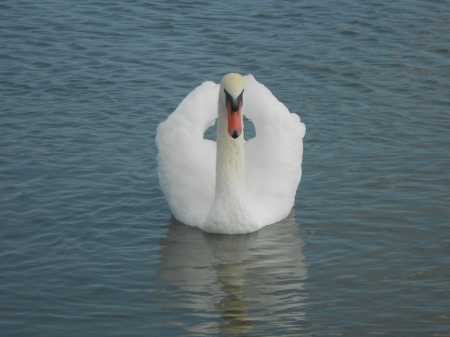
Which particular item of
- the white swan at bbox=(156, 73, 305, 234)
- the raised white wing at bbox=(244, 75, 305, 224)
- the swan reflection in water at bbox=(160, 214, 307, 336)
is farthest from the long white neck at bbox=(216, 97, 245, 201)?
the swan reflection in water at bbox=(160, 214, 307, 336)

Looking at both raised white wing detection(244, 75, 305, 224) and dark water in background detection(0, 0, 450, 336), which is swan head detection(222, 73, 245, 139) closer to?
raised white wing detection(244, 75, 305, 224)

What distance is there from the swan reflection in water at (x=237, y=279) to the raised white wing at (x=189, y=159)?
0.27 meters

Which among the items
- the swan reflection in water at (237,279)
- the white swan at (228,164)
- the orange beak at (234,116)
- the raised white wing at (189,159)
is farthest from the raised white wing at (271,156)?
the orange beak at (234,116)

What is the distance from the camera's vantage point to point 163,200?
1441cm

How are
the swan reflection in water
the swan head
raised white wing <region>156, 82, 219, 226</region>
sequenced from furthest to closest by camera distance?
1. raised white wing <region>156, 82, 219, 226</region>
2. the swan head
3. the swan reflection in water

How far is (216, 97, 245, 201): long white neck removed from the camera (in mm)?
13523

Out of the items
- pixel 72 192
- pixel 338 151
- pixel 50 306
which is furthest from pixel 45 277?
pixel 338 151

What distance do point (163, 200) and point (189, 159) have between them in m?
0.68

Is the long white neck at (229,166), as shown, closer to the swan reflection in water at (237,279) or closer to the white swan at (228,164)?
the white swan at (228,164)

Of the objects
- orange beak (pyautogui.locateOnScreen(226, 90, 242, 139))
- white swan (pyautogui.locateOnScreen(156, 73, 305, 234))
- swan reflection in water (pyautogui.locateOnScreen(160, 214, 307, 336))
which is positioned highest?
orange beak (pyautogui.locateOnScreen(226, 90, 242, 139))

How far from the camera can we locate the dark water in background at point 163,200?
11.8 metres

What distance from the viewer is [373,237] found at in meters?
13.4


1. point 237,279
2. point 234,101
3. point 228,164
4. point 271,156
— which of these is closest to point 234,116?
point 234,101

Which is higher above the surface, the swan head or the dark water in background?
the swan head
